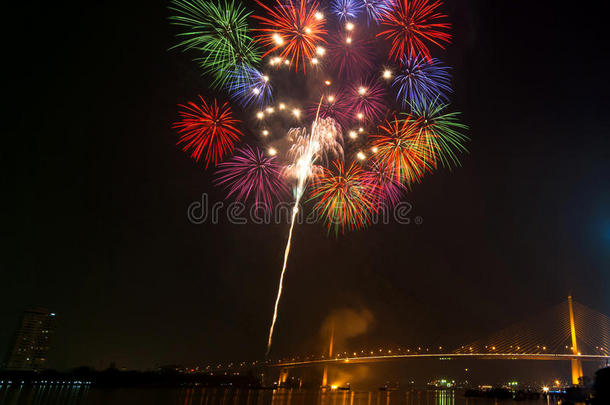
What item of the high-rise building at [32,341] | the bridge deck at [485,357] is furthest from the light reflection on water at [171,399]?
the high-rise building at [32,341]

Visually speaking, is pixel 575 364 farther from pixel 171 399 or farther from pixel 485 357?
pixel 171 399

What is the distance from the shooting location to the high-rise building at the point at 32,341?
361ft

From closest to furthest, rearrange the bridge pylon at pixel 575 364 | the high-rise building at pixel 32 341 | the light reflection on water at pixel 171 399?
the light reflection on water at pixel 171 399 → the bridge pylon at pixel 575 364 → the high-rise building at pixel 32 341

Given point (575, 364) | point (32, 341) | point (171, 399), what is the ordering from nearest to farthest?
point (171, 399), point (575, 364), point (32, 341)

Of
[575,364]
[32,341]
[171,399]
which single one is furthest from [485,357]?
[32,341]

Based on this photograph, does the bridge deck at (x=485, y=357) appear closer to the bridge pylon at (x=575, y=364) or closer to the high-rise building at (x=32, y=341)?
the bridge pylon at (x=575, y=364)

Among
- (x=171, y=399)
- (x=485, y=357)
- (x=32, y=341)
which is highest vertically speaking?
(x=485, y=357)

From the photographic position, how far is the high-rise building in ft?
361

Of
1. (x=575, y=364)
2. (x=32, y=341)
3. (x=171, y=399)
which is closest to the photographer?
(x=171, y=399)

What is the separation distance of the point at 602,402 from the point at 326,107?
36.2 metres

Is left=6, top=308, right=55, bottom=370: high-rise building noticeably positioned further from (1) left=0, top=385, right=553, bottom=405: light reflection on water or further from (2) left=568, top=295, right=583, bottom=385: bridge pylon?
(2) left=568, top=295, right=583, bottom=385: bridge pylon

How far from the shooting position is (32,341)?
114312 mm

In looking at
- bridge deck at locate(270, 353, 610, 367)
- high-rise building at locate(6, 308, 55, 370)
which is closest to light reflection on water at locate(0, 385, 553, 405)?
bridge deck at locate(270, 353, 610, 367)

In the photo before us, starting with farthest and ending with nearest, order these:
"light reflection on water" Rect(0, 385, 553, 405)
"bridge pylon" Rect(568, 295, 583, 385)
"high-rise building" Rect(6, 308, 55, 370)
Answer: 1. "high-rise building" Rect(6, 308, 55, 370)
2. "bridge pylon" Rect(568, 295, 583, 385)
3. "light reflection on water" Rect(0, 385, 553, 405)
